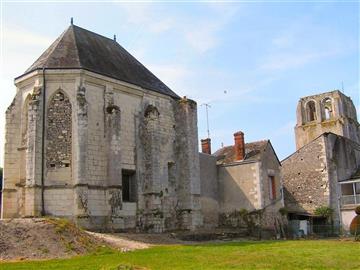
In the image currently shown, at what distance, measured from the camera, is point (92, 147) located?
19578 mm

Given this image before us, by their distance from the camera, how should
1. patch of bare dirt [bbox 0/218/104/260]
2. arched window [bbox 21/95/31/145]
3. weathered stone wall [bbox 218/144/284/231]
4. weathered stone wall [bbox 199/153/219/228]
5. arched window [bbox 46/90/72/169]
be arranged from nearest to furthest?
patch of bare dirt [bbox 0/218/104/260] < arched window [bbox 46/90/72/169] < arched window [bbox 21/95/31/145] < weathered stone wall [bbox 218/144/284/231] < weathered stone wall [bbox 199/153/219/228]

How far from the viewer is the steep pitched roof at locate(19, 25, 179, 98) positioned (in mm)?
20312

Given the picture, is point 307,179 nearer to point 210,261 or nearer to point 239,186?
point 239,186

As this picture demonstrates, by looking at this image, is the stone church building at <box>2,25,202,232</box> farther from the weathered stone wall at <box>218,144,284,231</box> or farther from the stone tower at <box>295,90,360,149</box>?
the stone tower at <box>295,90,360,149</box>

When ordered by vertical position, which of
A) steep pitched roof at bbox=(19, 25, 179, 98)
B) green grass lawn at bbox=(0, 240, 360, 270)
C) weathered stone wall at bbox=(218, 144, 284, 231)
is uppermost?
steep pitched roof at bbox=(19, 25, 179, 98)

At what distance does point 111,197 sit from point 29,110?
500 centimetres

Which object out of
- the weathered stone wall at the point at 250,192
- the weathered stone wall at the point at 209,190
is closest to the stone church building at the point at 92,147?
the weathered stone wall at the point at 209,190

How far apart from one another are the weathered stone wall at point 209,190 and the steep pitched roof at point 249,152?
3.22 feet

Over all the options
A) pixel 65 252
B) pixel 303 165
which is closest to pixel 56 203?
pixel 65 252

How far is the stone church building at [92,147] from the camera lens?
18641 mm

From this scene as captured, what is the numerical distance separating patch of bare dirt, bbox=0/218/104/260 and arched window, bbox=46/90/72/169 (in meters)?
3.65

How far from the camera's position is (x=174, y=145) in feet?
79.2

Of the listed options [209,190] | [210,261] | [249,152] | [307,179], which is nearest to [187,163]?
[209,190]

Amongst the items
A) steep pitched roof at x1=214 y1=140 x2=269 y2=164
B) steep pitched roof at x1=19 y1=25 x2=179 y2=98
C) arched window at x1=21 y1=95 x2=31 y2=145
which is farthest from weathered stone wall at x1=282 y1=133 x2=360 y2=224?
arched window at x1=21 y1=95 x2=31 y2=145
